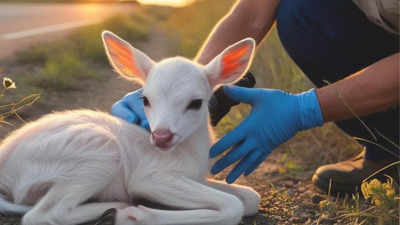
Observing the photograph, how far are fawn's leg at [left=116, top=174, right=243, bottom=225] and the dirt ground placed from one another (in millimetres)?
384

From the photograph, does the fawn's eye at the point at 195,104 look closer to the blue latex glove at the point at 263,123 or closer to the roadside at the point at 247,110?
the blue latex glove at the point at 263,123

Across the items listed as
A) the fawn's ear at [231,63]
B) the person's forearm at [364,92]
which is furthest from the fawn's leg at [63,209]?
the person's forearm at [364,92]

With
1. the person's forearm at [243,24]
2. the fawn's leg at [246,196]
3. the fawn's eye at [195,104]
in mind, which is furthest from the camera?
the person's forearm at [243,24]

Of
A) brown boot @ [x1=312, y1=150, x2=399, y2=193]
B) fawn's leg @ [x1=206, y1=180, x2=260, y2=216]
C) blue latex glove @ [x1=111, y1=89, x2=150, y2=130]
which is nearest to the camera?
fawn's leg @ [x1=206, y1=180, x2=260, y2=216]

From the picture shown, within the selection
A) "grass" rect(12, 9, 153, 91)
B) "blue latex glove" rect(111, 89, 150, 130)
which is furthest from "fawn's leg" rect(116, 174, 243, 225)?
"grass" rect(12, 9, 153, 91)

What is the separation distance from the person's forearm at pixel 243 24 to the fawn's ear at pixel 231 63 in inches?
36.2

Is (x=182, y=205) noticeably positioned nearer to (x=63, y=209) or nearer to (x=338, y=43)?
(x=63, y=209)

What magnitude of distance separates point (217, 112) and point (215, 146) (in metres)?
0.39

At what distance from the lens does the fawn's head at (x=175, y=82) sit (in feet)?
8.87

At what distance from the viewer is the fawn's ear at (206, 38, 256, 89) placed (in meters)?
3.03

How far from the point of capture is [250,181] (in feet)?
13.3

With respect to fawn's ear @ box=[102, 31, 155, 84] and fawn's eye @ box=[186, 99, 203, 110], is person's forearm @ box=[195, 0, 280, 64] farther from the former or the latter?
fawn's eye @ box=[186, 99, 203, 110]

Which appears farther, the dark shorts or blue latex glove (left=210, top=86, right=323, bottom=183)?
the dark shorts

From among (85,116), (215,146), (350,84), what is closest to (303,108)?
(350,84)
